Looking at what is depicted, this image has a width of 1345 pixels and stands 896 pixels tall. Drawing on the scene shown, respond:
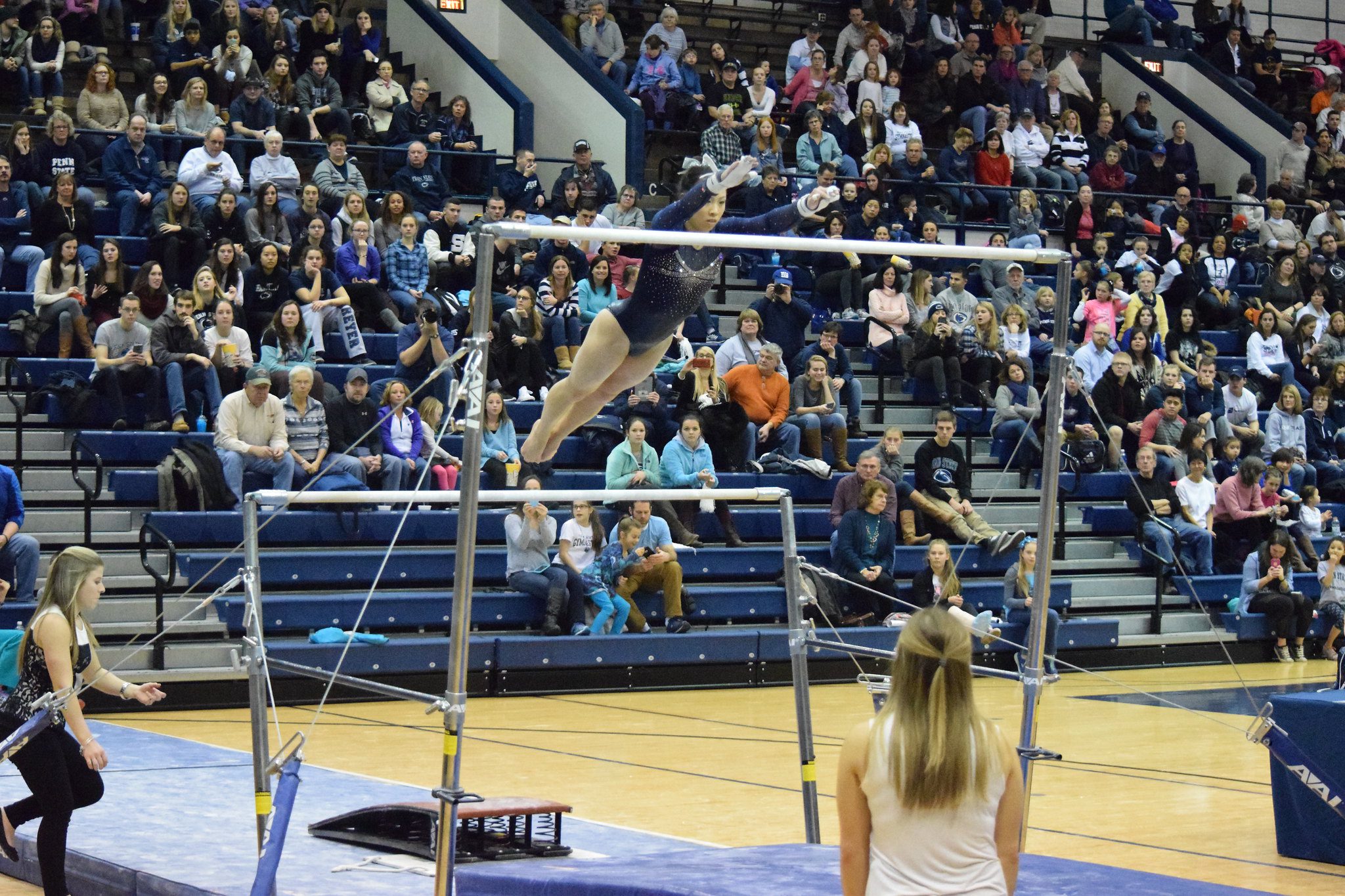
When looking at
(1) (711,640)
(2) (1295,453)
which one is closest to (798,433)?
(1) (711,640)

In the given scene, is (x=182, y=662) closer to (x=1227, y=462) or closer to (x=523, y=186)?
(x=523, y=186)

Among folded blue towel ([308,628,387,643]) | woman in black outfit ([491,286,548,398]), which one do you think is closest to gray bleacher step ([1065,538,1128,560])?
woman in black outfit ([491,286,548,398])

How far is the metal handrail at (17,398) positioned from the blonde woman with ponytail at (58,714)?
5.78 metres

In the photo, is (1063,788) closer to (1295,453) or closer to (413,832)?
(413,832)

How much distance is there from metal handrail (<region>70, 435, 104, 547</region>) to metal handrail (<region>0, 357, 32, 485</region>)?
13.6 inches

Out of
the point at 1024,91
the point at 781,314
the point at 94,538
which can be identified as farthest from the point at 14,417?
the point at 1024,91

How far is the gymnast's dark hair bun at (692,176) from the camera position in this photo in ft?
17.9

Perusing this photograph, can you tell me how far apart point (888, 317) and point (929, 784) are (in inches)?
457

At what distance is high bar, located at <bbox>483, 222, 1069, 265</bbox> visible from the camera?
187 inches

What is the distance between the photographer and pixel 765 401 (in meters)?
13.1

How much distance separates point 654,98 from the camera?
16859mm

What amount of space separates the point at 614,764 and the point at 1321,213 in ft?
44.4

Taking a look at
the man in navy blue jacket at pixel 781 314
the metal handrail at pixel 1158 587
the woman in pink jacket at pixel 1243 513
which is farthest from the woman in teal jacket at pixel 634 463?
the woman in pink jacket at pixel 1243 513

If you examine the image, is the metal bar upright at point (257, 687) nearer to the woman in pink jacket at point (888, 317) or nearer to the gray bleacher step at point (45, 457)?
the gray bleacher step at point (45, 457)
